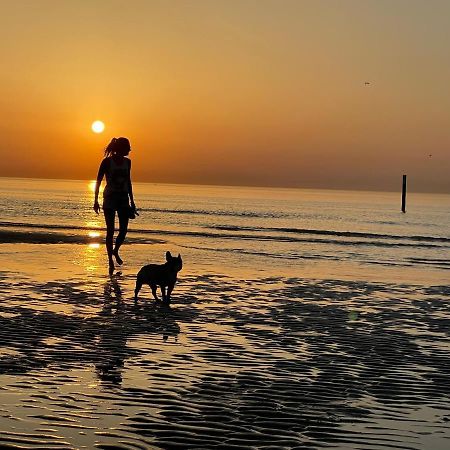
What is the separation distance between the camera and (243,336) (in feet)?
28.1

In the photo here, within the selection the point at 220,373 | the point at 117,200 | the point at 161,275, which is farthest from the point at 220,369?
the point at 117,200

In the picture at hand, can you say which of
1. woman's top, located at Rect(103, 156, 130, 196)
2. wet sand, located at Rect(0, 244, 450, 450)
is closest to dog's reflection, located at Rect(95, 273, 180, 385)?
wet sand, located at Rect(0, 244, 450, 450)

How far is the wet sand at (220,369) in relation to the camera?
4922 mm

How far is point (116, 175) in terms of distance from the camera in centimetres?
1422

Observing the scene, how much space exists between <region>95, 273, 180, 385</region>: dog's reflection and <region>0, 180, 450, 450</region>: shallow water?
0.02 m

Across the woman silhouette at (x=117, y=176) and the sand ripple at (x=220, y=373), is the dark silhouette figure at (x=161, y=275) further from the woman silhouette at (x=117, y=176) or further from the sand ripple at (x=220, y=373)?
the woman silhouette at (x=117, y=176)

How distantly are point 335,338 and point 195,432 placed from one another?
157 inches

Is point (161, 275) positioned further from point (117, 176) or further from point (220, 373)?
point (220, 373)

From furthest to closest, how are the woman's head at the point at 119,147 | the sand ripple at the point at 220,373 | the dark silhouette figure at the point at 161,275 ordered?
1. the woman's head at the point at 119,147
2. the dark silhouette figure at the point at 161,275
3. the sand ripple at the point at 220,373

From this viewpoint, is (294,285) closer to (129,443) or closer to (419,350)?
(419,350)

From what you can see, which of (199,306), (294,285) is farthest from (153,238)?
(199,306)

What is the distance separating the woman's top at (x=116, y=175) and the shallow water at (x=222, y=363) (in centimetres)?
156

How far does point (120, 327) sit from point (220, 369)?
7.63 ft

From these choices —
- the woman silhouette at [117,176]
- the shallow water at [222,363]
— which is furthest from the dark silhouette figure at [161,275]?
the woman silhouette at [117,176]
